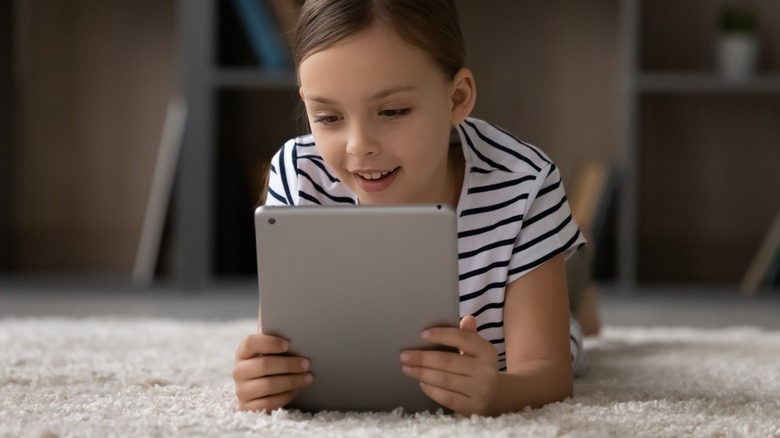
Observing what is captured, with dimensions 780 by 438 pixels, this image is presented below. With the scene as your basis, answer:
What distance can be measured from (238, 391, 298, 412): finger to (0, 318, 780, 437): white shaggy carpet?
16 mm

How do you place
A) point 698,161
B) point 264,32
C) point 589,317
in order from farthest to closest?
point 698,161
point 264,32
point 589,317

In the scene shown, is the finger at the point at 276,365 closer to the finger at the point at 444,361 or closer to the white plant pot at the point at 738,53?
the finger at the point at 444,361

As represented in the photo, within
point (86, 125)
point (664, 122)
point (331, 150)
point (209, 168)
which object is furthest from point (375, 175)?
point (86, 125)

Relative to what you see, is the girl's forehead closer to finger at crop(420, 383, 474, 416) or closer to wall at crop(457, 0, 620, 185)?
finger at crop(420, 383, 474, 416)

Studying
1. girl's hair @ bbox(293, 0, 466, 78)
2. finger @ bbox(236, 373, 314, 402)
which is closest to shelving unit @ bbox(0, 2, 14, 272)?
girl's hair @ bbox(293, 0, 466, 78)

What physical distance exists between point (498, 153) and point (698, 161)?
175 centimetres

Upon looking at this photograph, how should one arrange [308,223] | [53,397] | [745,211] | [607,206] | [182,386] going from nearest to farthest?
[308,223]
[53,397]
[182,386]
[607,206]
[745,211]

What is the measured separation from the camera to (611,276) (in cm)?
283

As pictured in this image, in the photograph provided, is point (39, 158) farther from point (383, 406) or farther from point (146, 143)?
point (383, 406)

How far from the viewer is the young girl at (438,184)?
3.40ft

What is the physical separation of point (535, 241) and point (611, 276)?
1687 millimetres

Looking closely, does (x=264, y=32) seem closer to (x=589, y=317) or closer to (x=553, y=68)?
(x=553, y=68)

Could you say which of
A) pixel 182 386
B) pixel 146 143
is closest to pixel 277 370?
pixel 182 386

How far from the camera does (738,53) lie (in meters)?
2.66
